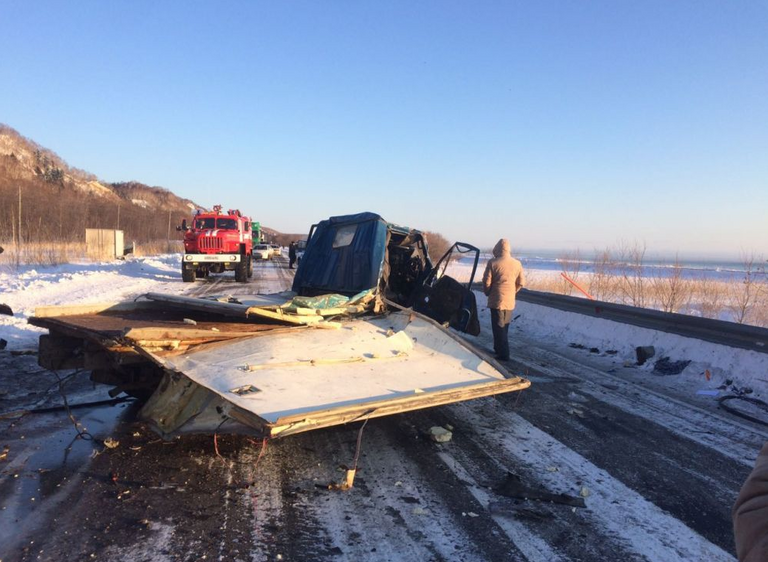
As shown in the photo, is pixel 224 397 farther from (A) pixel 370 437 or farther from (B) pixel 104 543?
(A) pixel 370 437

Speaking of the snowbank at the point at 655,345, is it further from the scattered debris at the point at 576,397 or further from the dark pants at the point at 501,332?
the dark pants at the point at 501,332

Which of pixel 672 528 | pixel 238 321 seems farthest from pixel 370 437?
pixel 672 528

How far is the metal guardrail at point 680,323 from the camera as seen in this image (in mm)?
6973

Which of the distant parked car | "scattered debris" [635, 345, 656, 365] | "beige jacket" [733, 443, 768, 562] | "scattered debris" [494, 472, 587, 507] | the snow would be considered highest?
"beige jacket" [733, 443, 768, 562]

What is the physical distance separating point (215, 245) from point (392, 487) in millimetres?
18503

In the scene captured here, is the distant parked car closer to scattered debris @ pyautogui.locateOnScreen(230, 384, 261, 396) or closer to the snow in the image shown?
the snow

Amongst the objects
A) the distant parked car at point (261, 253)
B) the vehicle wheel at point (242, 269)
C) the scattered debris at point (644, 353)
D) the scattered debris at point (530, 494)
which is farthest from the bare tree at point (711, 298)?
the distant parked car at point (261, 253)

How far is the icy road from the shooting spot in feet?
9.22

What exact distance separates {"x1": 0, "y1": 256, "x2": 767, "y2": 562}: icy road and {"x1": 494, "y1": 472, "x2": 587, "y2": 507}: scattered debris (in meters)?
0.04

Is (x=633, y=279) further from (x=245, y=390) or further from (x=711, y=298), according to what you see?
(x=245, y=390)

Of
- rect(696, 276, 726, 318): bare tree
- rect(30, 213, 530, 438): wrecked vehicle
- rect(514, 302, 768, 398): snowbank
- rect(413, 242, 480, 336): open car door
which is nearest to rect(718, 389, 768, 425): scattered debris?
rect(514, 302, 768, 398): snowbank

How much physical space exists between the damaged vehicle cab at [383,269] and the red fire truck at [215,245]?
12505 mm

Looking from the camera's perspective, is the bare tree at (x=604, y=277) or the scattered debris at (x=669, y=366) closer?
the scattered debris at (x=669, y=366)

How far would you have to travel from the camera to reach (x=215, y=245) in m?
20.3
